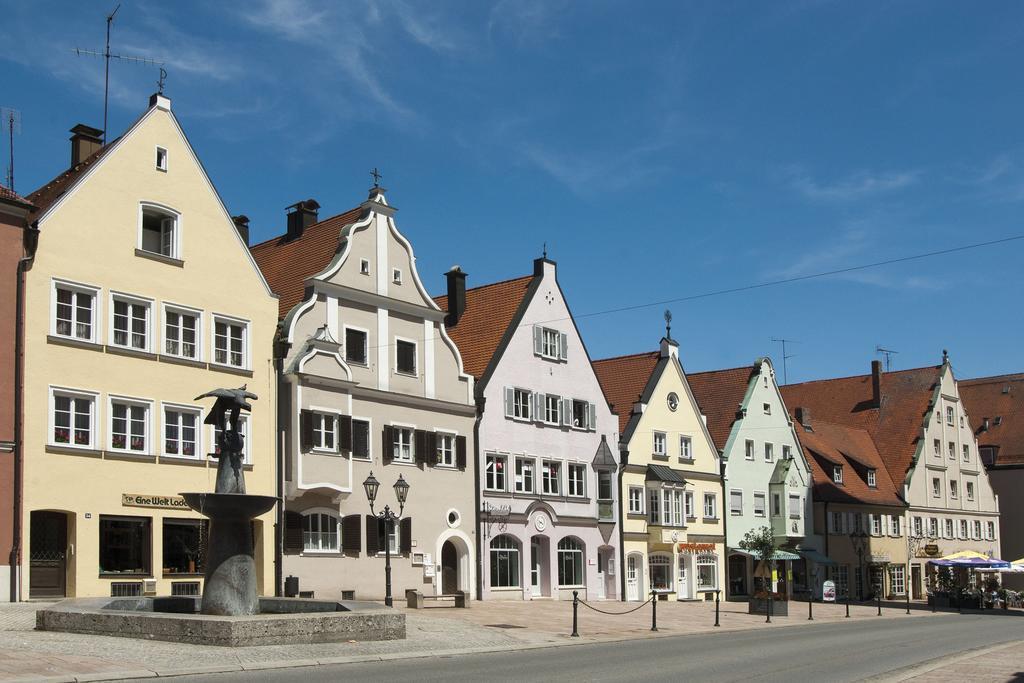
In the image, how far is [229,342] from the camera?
3941 cm

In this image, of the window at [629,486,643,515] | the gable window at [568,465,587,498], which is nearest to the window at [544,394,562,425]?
the gable window at [568,465,587,498]

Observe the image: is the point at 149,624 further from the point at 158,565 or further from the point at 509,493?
the point at 509,493

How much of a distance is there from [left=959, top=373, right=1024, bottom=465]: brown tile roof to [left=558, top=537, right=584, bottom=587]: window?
168 feet

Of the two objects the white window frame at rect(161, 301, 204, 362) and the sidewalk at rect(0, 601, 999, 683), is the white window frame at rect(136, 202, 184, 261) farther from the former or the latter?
the sidewalk at rect(0, 601, 999, 683)

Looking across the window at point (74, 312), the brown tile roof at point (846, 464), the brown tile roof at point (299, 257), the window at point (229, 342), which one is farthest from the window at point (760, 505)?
the window at point (74, 312)

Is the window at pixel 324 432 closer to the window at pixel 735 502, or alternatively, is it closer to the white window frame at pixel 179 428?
the white window frame at pixel 179 428

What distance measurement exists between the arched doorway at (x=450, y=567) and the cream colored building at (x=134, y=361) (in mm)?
9066

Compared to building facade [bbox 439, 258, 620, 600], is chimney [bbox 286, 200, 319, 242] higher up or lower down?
higher up

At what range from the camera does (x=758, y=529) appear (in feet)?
214

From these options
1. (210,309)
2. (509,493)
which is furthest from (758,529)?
(210,309)

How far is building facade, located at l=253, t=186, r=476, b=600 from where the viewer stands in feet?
133

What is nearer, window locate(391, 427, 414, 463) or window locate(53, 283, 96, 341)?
window locate(53, 283, 96, 341)

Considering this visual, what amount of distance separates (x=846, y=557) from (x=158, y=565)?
4730 centimetres

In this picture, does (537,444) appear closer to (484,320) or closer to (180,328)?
(484,320)
